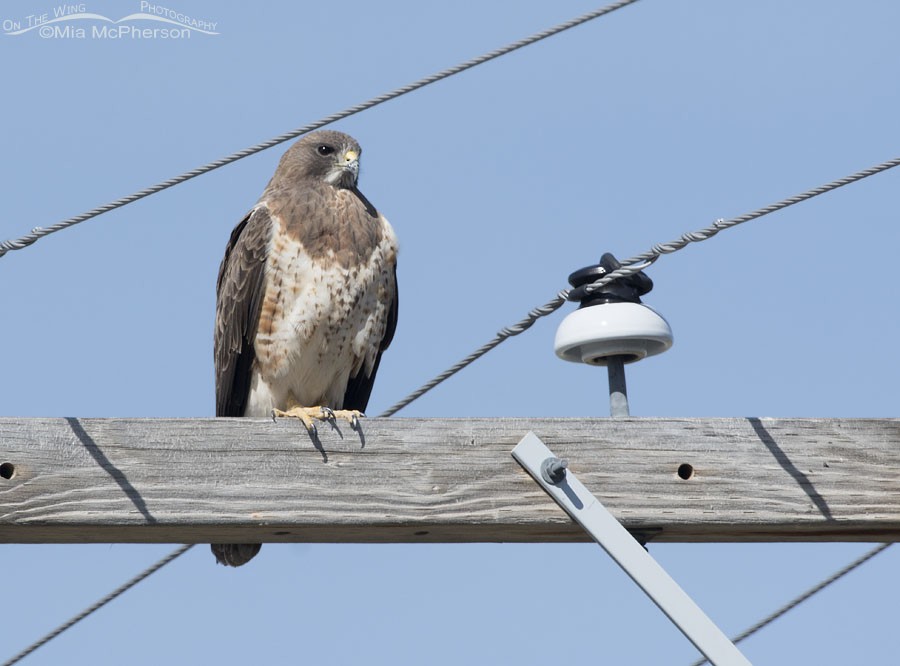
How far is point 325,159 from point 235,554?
247cm

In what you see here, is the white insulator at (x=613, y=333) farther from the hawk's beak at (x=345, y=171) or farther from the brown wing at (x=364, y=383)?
the hawk's beak at (x=345, y=171)

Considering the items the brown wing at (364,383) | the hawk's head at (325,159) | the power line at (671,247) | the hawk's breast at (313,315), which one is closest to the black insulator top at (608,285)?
the power line at (671,247)

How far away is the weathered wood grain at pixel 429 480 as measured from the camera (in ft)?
9.37

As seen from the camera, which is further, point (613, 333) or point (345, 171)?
point (345, 171)

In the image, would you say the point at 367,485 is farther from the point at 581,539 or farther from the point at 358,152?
the point at 358,152

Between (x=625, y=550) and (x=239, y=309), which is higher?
(x=239, y=309)

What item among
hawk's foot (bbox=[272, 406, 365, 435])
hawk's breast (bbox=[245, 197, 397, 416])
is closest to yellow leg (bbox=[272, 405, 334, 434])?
hawk's foot (bbox=[272, 406, 365, 435])

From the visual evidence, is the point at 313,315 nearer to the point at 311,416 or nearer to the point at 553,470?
the point at 311,416

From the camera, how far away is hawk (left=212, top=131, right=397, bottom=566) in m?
4.95

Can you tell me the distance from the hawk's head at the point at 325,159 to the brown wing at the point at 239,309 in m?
0.48

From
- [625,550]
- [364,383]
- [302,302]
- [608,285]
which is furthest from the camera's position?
[364,383]

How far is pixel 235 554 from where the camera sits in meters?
3.73

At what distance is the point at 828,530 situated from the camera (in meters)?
3.01

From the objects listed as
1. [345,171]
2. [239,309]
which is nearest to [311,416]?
[239,309]
